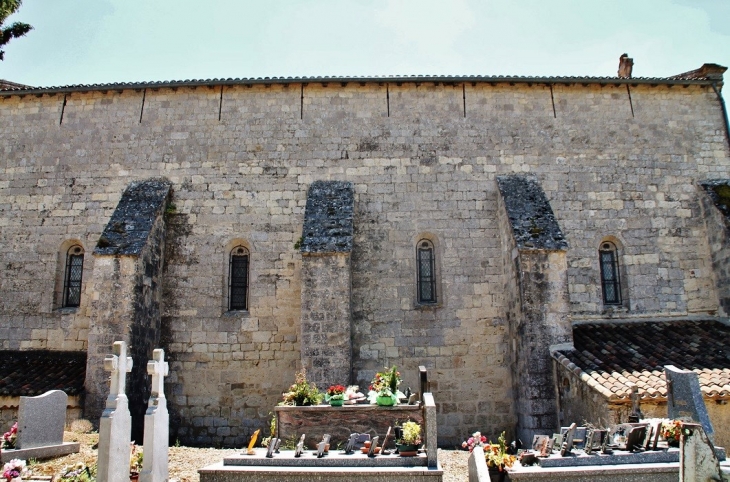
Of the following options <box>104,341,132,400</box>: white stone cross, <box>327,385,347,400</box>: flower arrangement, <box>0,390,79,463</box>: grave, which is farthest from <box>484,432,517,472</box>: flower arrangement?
<box>0,390,79,463</box>: grave

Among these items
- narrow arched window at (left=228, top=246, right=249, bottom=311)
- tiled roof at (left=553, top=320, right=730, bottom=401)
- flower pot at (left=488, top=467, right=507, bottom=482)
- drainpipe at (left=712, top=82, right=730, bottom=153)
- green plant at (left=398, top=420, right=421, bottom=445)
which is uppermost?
drainpipe at (left=712, top=82, right=730, bottom=153)

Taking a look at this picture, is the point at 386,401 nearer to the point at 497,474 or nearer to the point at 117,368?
the point at 497,474

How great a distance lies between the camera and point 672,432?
24.1 feet

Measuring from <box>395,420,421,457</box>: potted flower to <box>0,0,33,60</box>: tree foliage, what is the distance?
35.5ft

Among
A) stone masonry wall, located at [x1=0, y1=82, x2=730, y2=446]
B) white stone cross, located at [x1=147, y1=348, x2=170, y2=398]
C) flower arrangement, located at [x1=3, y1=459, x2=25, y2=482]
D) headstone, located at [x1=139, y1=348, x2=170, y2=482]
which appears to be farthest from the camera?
stone masonry wall, located at [x1=0, y1=82, x2=730, y2=446]

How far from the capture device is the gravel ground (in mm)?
7918

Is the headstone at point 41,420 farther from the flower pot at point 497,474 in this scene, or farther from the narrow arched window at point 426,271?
the narrow arched window at point 426,271

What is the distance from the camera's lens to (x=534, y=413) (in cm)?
1065

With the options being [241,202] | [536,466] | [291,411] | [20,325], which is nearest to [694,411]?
[536,466]

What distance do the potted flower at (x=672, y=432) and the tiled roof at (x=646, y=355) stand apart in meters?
1.56

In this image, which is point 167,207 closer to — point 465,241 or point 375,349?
point 375,349

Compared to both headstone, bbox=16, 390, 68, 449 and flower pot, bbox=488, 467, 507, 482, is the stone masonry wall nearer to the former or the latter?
headstone, bbox=16, 390, 68, 449

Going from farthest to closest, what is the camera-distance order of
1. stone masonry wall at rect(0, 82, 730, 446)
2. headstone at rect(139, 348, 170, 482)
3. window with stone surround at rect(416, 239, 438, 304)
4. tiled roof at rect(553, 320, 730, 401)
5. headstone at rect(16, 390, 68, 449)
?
window with stone surround at rect(416, 239, 438, 304)
stone masonry wall at rect(0, 82, 730, 446)
tiled roof at rect(553, 320, 730, 401)
headstone at rect(16, 390, 68, 449)
headstone at rect(139, 348, 170, 482)

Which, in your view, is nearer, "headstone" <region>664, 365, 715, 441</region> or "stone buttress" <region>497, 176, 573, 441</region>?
"headstone" <region>664, 365, 715, 441</region>
